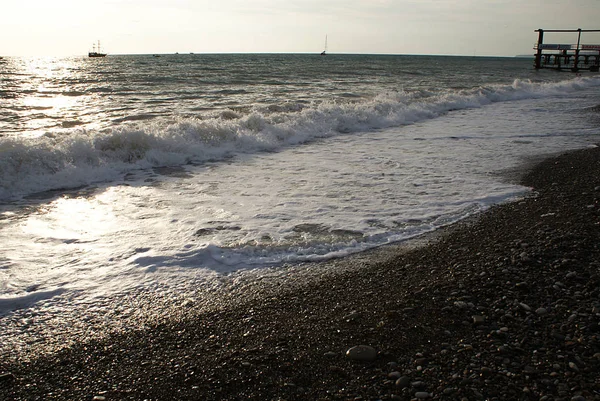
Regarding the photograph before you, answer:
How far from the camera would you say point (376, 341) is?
2.87 metres

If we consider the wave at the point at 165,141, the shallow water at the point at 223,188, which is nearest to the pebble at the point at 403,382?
the shallow water at the point at 223,188

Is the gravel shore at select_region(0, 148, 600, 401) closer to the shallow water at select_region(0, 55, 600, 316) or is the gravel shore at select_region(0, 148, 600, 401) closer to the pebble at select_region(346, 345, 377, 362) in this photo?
the pebble at select_region(346, 345, 377, 362)

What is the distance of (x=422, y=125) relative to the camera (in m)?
14.1

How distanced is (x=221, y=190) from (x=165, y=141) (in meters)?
3.58

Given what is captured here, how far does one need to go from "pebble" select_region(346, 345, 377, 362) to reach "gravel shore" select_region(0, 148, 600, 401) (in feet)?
0.03

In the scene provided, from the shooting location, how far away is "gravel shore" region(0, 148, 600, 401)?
2.46 m


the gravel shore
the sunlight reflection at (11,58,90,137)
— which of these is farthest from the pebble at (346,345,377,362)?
the sunlight reflection at (11,58,90,137)

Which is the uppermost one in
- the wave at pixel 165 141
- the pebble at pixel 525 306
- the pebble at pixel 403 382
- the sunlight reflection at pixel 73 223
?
the wave at pixel 165 141

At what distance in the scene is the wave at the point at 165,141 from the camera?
7.55 meters

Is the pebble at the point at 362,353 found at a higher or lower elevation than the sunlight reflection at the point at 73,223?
lower

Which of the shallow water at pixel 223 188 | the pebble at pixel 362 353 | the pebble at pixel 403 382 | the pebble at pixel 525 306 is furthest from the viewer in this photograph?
the shallow water at pixel 223 188

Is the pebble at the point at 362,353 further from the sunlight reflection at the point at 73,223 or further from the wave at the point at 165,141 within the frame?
the wave at the point at 165,141

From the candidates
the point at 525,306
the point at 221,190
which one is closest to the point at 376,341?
the point at 525,306

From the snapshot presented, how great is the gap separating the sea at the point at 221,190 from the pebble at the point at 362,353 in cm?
141
